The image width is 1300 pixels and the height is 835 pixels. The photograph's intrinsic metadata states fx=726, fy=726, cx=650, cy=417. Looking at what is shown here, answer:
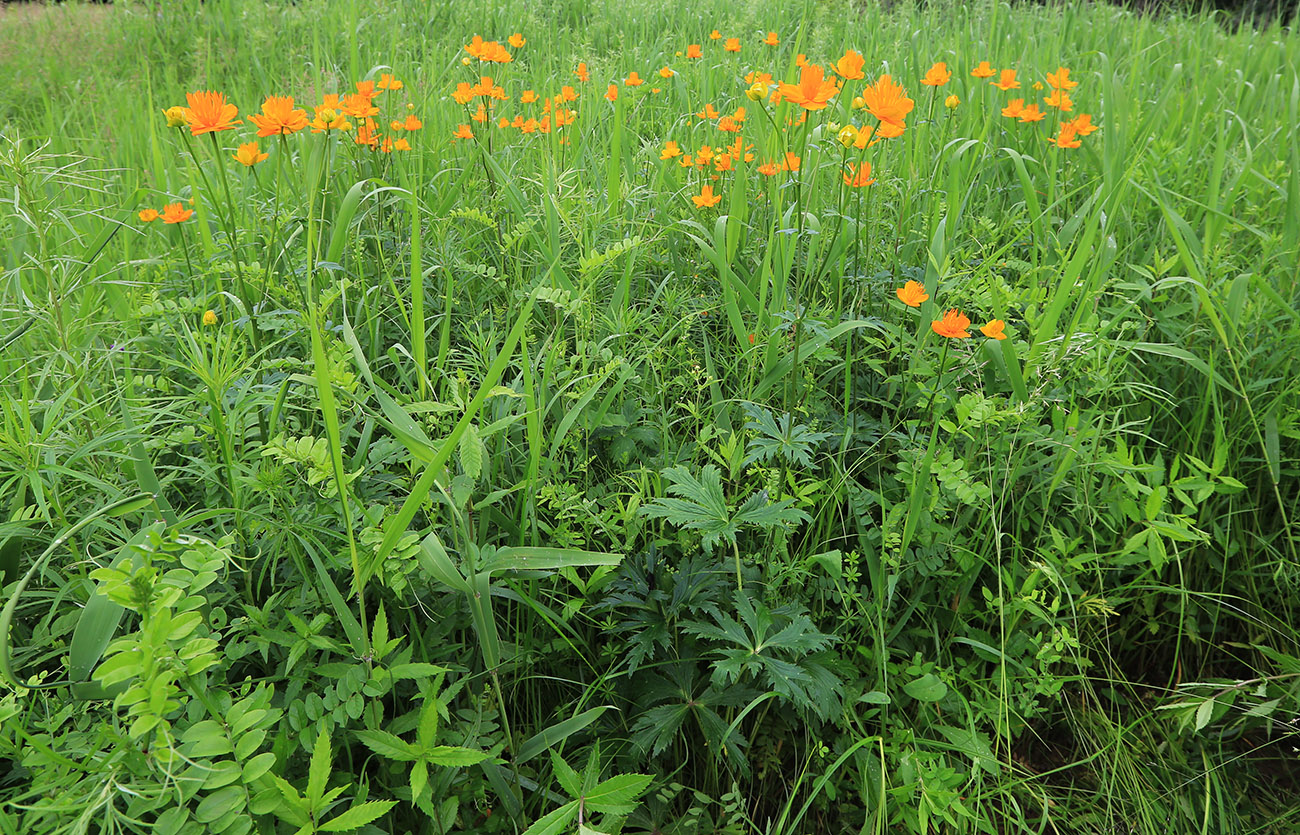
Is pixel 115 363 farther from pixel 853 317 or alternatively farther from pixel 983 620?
pixel 983 620

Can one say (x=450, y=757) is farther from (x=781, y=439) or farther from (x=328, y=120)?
(x=328, y=120)

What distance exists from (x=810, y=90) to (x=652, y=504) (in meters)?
0.83

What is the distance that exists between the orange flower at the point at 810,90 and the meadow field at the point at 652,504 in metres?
0.02

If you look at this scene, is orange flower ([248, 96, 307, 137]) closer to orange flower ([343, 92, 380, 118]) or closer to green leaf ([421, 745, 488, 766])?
orange flower ([343, 92, 380, 118])

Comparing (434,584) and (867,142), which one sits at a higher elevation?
(867,142)

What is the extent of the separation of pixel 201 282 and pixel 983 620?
1.96 m

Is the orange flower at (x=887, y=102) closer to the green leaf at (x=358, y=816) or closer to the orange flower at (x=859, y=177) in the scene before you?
the orange flower at (x=859, y=177)

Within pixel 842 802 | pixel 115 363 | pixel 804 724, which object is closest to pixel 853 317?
pixel 804 724

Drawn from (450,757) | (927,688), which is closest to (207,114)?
(450,757)

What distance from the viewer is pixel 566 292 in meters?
1.39

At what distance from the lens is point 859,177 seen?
1.47m

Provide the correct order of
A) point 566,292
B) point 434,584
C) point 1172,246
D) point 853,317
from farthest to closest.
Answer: point 1172,246 < point 853,317 < point 566,292 < point 434,584

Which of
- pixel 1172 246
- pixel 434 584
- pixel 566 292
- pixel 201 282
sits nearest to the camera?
pixel 434 584

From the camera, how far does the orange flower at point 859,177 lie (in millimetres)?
1432
